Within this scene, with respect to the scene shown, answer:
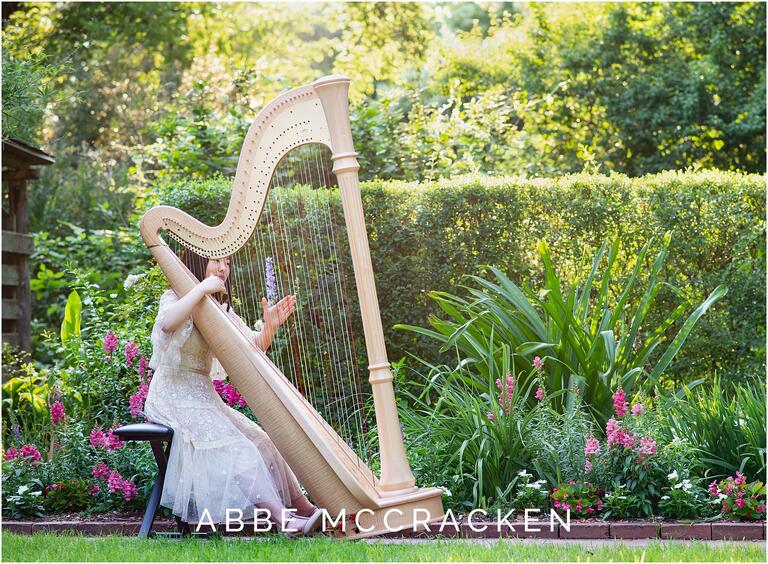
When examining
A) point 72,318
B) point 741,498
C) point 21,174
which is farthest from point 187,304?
point 21,174

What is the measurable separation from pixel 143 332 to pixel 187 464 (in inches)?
70.9

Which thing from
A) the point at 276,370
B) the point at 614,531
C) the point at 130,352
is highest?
the point at 130,352

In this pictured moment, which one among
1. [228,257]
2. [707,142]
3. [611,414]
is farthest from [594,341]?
[707,142]

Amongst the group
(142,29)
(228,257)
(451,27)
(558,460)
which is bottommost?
(558,460)

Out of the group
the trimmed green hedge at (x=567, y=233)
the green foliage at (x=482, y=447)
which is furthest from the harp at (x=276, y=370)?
the trimmed green hedge at (x=567, y=233)

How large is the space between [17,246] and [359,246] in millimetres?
5291

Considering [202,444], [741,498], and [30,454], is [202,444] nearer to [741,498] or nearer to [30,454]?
[30,454]

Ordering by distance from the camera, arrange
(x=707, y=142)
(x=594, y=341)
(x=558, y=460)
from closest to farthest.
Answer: (x=558, y=460) < (x=594, y=341) < (x=707, y=142)

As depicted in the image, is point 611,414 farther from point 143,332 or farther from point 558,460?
point 143,332

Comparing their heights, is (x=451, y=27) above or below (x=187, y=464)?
above

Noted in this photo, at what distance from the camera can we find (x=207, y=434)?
13.5ft

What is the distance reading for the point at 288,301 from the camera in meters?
4.33

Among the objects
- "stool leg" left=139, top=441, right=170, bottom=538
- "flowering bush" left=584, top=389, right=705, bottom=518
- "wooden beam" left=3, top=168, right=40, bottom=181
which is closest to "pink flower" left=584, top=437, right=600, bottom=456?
"flowering bush" left=584, top=389, right=705, bottom=518

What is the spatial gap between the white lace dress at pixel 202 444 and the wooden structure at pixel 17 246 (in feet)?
13.9
